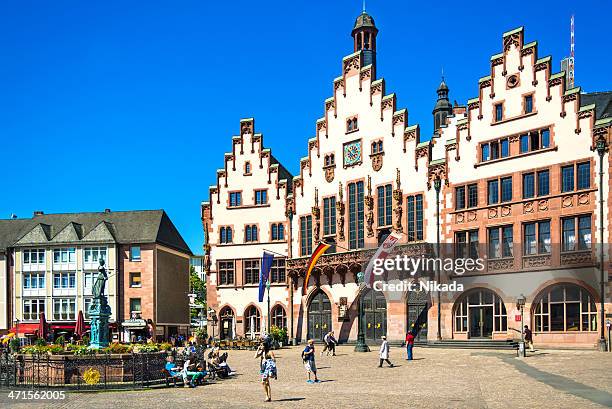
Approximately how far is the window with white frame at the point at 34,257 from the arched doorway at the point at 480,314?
44.5 m

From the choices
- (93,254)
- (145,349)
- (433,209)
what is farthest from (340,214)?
(145,349)

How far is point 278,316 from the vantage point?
68.8 metres

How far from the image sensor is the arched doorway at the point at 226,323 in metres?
70.6

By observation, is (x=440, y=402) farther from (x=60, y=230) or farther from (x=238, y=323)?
(x=60, y=230)

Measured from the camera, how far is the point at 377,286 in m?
60.4

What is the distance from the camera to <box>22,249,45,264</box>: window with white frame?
3179 inches

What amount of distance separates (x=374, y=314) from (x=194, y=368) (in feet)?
101

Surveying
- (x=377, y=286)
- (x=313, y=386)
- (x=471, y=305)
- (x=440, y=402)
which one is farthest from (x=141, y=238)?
(x=440, y=402)

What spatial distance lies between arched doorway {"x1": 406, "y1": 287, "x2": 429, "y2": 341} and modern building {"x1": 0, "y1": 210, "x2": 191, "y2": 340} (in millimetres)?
28891

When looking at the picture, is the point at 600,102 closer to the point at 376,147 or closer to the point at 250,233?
the point at 376,147

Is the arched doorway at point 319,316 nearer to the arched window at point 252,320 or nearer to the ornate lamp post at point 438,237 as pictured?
the arched window at point 252,320

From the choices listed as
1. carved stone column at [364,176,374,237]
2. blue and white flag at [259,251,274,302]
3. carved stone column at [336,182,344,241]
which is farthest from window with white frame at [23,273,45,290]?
carved stone column at [364,176,374,237]

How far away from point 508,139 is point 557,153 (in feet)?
13.0

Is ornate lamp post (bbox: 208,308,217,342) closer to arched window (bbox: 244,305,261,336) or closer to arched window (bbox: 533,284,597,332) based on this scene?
arched window (bbox: 244,305,261,336)
